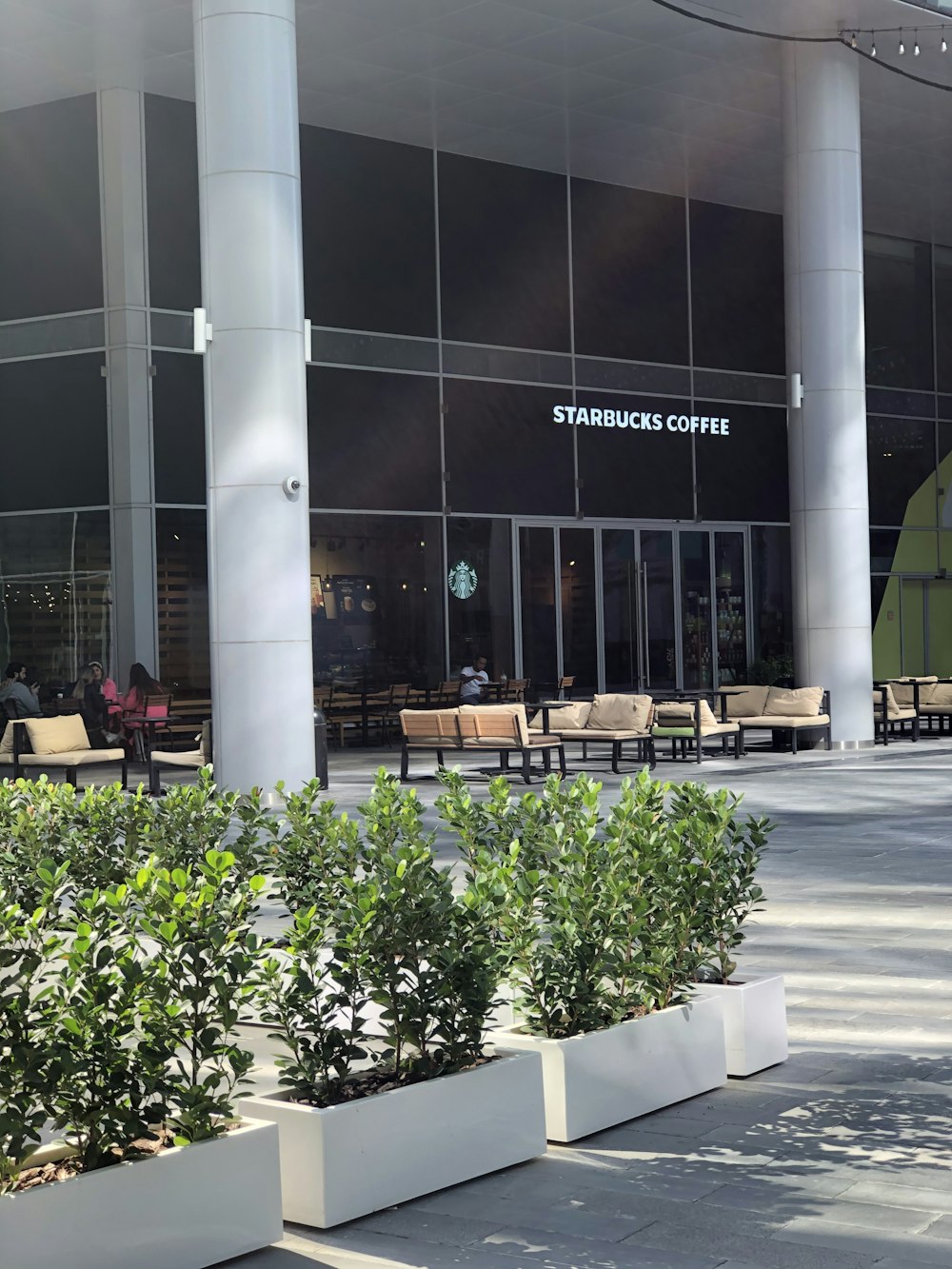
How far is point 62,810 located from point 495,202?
20845 millimetres

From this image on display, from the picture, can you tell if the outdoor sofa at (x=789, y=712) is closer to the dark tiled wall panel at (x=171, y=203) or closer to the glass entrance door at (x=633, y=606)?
the glass entrance door at (x=633, y=606)

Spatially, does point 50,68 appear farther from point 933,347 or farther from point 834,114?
point 933,347

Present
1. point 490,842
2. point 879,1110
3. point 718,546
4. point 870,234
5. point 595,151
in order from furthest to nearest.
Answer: point 870,234 → point 718,546 → point 595,151 → point 490,842 → point 879,1110

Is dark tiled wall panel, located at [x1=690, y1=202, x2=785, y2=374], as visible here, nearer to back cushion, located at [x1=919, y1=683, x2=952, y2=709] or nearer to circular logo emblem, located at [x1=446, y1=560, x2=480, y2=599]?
circular logo emblem, located at [x1=446, y1=560, x2=480, y2=599]

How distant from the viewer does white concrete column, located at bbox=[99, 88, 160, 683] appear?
73.2 feet

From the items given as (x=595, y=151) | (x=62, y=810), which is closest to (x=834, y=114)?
(x=595, y=151)

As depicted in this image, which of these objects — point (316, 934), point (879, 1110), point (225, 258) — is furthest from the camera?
point (225, 258)

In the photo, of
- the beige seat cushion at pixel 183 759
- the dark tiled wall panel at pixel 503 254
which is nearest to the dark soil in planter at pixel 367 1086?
the beige seat cushion at pixel 183 759

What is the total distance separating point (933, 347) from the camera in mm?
34562

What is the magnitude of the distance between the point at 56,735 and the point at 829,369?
10806 mm

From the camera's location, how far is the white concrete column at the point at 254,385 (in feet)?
49.7

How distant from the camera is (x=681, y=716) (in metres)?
20.5

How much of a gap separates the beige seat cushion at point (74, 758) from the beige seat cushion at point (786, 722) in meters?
7.77

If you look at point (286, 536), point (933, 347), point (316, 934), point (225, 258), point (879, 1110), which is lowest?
point (879, 1110)
